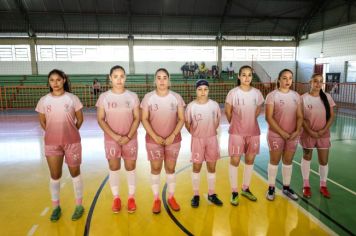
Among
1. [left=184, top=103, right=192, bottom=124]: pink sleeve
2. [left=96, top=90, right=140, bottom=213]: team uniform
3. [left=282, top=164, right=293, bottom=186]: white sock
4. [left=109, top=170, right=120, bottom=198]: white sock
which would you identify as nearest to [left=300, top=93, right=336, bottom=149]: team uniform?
[left=282, top=164, right=293, bottom=186]: white sock

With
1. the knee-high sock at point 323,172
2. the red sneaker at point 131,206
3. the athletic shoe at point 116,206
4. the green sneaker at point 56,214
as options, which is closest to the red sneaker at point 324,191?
the knee-high sock at point 323,172

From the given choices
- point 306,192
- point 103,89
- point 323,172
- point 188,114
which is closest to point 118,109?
point 188,114

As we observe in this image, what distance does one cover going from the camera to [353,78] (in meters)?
17.7

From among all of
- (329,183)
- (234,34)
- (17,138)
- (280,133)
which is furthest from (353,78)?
(17,138)

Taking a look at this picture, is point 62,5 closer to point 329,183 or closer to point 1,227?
point 1,227

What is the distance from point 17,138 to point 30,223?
6.12m

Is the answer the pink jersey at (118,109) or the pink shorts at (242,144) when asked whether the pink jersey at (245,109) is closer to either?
the pink shorts at (242,144)

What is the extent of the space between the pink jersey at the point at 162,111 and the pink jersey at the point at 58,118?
3.32 ft

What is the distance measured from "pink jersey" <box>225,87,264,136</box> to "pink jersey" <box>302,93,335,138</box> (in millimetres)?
847

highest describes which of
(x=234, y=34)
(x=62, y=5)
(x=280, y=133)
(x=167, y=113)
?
(x=62, y=5)

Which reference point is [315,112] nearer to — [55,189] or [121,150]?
[121,150]

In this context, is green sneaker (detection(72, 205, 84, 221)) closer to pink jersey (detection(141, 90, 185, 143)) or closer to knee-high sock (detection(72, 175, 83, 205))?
knee-high sock (detection(72, 175, 83, 205))

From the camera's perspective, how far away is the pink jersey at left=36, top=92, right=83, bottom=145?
3.48 m

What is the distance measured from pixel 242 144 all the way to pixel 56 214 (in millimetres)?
2879
